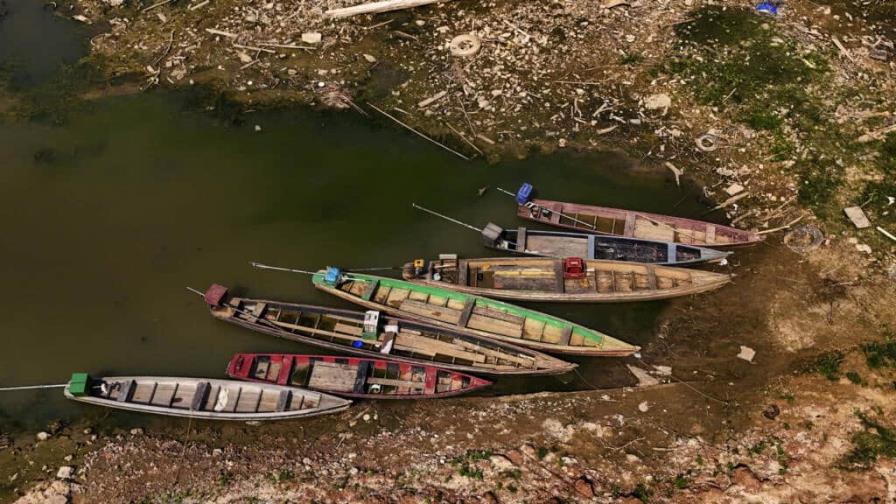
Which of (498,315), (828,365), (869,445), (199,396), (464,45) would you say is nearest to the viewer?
(869,445)

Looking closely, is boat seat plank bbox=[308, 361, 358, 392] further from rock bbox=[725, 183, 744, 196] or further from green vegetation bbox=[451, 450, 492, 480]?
rock bbox=[725, 183, 744, 196]

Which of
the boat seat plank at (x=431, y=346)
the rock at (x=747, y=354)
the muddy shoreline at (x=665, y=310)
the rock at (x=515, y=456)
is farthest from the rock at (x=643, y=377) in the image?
the boat seat plank at (x=431, y=346)

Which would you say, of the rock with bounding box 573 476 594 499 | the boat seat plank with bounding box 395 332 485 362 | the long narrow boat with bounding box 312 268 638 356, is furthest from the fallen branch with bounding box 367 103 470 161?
the rock with bounding box 573 476 594 499

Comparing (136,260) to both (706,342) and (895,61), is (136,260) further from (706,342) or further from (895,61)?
(895,61)

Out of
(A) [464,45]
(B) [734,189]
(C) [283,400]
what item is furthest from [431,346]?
(A) [464,45]

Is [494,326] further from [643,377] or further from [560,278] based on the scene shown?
[643,377]

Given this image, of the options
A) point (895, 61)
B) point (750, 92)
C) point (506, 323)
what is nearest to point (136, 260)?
point (506, 323)
